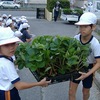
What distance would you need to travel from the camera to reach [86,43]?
4078mm

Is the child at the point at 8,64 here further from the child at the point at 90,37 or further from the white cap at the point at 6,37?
the child at the point at 90,37

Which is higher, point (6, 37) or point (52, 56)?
point (6, 37)

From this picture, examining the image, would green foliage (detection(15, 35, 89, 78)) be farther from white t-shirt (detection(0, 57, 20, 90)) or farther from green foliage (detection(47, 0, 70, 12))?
green foliage (detection(47, 0, 70, 12))

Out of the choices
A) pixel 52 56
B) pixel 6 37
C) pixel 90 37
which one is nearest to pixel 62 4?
pixel 90 37

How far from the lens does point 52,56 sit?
346 centimetres

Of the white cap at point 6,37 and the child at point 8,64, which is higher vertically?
the white cap at point 6,37

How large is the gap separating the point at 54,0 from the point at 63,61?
28.5 meters

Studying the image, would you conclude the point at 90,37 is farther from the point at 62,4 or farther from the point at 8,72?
the point at 62,4

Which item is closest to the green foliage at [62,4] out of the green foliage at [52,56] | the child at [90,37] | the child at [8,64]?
the child at [90,37]

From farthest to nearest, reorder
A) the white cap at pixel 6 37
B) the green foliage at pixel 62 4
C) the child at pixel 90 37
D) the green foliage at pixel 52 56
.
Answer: the green foliage at pixel 62 4 < the child at pixel 90 37 < the green foliage at pixel 52 56 < the white cap at pixel 6 37

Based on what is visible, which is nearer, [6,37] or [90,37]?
[6,37]

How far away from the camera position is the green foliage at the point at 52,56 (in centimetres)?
334

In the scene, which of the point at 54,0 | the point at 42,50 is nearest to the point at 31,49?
the point at 42,50

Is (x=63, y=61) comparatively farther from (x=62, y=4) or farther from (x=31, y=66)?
(x=62, y=4)
